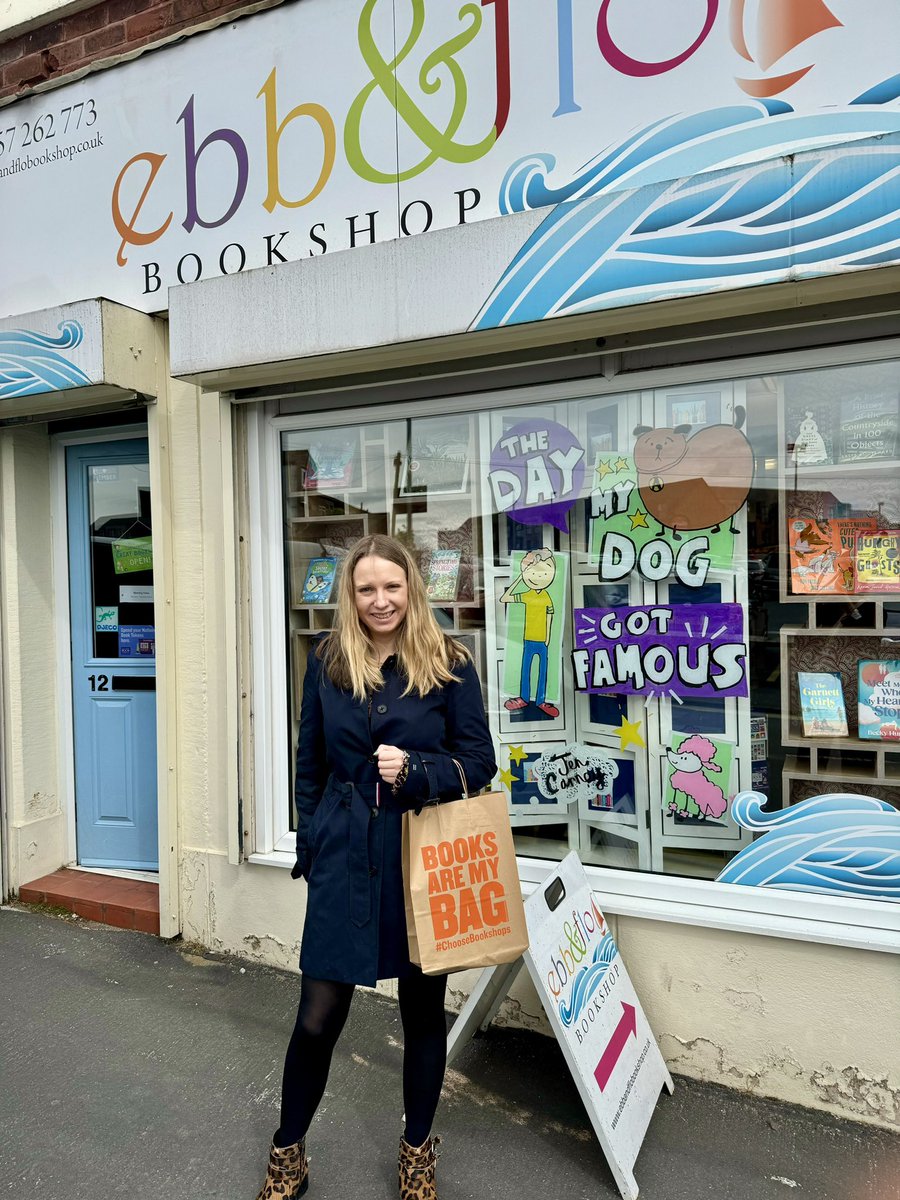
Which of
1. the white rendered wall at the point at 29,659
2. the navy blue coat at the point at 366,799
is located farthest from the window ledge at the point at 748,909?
the white rendered wall at the point at 29,659

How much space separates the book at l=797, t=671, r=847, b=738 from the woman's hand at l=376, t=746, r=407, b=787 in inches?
70.0

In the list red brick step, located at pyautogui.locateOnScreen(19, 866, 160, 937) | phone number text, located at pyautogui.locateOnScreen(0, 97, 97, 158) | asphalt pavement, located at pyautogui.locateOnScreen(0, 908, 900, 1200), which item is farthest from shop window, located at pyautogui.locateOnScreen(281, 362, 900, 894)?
phone number text, located at pyautogui.locateOnScreen(0, 97, 97, 158)

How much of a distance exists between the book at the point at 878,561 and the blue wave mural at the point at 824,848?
0.77 metres

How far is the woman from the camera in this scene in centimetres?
220

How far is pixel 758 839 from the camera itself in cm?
306

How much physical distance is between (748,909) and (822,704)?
810 millimetres

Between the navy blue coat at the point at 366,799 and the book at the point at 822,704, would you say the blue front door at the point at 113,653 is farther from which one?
the book at the point at 822,704

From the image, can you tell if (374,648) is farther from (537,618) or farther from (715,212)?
(715,212)

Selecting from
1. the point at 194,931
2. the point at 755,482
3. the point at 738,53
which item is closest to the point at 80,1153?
the point at 194,931

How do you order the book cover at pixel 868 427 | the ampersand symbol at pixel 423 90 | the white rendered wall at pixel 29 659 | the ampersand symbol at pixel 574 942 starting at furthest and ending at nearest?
the white rendered wall at pixel 29 659
the ampersand symbol at pixel 423 90
the book cover at pixel 868 427
the ampersand symbol at pixel 574 942

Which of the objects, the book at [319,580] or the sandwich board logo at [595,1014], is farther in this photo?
the book at [319,580]

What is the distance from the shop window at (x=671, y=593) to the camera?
9.95ft

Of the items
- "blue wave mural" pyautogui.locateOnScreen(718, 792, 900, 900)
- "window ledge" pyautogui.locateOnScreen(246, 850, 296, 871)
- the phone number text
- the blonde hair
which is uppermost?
the phone number text

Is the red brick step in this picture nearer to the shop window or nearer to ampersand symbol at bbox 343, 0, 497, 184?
the shop window
